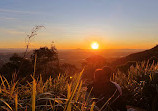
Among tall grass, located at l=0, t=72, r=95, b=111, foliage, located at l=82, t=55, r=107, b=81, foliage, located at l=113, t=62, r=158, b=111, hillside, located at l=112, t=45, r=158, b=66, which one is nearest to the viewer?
tall grass, located at l=0, t=72, r=95, b=111

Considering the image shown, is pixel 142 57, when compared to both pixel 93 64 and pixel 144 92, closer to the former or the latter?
pixel 93 64

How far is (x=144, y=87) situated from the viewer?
5.04 m

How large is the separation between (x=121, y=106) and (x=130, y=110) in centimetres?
23

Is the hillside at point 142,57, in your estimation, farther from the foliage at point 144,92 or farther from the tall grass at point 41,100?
the tall grass at point 41,100

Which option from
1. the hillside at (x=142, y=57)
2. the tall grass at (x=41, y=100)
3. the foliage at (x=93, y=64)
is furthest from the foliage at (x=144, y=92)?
the hillside at (x=142, y=57)

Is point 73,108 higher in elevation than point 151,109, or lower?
higher

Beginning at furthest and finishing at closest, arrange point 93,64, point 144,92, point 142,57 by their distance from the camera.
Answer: point 93,64 → point 142,57 → point 144,92

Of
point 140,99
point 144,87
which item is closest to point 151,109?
point 140,99

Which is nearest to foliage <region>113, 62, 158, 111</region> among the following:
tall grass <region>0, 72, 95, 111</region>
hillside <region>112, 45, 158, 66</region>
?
tall grass <region>0, 72, 95, 111</region>

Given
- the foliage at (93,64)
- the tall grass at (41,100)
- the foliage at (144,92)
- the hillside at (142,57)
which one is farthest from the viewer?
the foliage at (93,64)

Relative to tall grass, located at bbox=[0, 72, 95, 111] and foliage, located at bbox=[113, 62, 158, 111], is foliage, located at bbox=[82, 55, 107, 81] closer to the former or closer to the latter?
foliage, located at bbox=[113, 62, 158, 111]

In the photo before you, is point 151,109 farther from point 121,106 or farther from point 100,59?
point 100,59

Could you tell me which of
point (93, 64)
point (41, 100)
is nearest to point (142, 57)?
point (93, 64)

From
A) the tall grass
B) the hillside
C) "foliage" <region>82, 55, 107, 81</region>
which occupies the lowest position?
"foliage" <region>82, 55, 107, 81</region>
